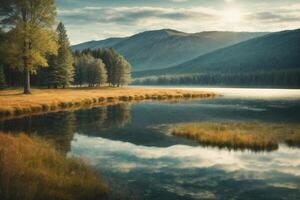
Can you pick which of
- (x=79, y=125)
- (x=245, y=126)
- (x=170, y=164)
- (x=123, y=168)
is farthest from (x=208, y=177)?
(x=79, y=125)

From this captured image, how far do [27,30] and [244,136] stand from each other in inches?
1710

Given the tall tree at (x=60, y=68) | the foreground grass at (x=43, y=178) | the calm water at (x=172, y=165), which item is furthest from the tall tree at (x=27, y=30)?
the foreground grass at (x=43, y=178)

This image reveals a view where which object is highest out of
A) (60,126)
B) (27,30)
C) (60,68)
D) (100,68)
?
(27,30)

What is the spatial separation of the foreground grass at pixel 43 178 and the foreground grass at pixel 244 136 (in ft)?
43.0

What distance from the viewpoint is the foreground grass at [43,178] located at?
13.0 metres

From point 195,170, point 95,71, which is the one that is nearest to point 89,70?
point 95,71

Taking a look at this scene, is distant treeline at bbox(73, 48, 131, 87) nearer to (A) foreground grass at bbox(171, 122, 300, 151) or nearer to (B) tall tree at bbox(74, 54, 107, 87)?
(B) tall tree at bbox(74, 54, 107, 87)

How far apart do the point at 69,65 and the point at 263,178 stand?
8378 centimetres

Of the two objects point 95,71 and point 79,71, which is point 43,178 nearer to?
point 95,71

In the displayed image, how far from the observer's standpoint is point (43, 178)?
14.9 m

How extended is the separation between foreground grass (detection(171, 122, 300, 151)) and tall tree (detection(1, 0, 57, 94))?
119 ft

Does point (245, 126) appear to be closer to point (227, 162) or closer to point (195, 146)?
point (195, 146)

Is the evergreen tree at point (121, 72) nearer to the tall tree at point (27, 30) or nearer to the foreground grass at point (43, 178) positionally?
the tall tree at point (27, 30)

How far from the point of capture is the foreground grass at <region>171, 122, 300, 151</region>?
26.8 m
